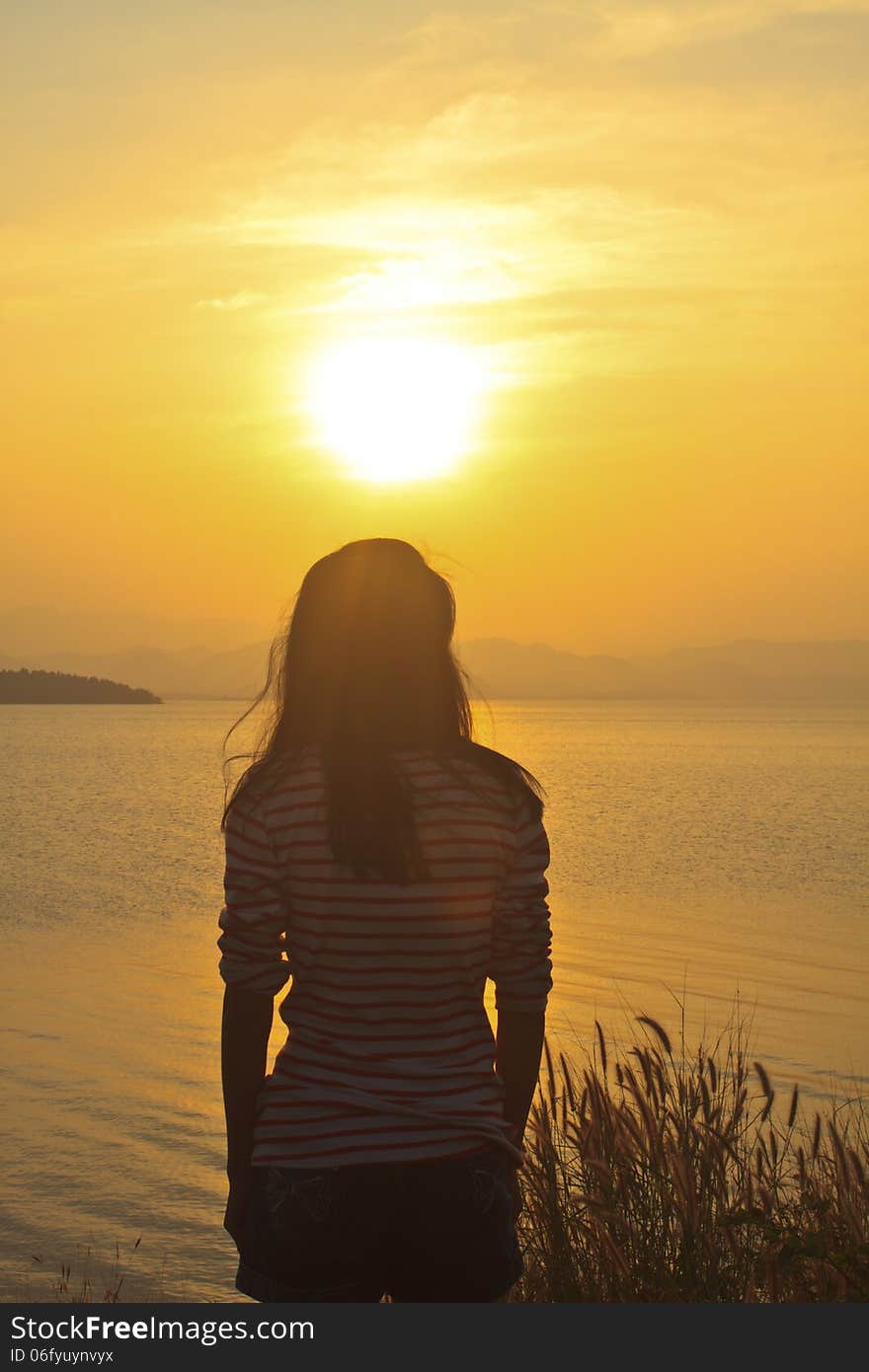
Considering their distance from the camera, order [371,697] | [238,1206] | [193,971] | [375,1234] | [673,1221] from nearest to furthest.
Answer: [375,1234] < [371,697] < [238,1206] < [673,1221] < [193,971]

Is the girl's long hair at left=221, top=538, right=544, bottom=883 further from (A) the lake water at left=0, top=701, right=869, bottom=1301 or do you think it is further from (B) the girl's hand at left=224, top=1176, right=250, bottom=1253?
(B) the girl's hand at left=224, top=1176, right=250, bottom=1253

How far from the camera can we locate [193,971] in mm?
23000

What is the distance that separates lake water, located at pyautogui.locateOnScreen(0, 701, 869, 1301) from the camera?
37.3 feet

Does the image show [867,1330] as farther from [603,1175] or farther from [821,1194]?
[821,1194]

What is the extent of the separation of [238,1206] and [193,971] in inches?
788

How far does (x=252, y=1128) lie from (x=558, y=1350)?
36.8 inches

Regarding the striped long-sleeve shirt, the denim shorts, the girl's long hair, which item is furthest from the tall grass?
the girl's long hair

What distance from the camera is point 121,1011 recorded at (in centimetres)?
1955

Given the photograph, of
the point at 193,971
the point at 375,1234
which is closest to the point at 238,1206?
the point at 375,1234

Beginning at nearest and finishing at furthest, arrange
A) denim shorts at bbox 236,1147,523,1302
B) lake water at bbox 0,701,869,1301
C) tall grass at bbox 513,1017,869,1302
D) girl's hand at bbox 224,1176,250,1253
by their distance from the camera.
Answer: denim shorts at bbox 236,1147,523,1302, girl's hand at bbox 224,1176,250,1253, tall grass at bbox 513,1017,869,1302, lake water at bbox 0,701,869,1301

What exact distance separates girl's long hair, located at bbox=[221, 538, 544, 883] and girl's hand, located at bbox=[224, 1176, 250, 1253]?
900mm

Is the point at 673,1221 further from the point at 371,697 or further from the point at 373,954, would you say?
the point at 371,697

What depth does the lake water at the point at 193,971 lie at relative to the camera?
1138 cm

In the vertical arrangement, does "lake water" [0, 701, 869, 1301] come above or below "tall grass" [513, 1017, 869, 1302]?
below
